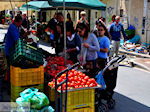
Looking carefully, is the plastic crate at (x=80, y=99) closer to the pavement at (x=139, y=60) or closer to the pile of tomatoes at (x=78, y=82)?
the pile of tomatoes at (x=78, y=82)

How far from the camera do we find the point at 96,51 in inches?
239

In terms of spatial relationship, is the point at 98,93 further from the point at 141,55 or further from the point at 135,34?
the point at 135,34

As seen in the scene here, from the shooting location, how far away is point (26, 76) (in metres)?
4.91

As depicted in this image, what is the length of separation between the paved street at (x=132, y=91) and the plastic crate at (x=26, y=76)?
2.15 m

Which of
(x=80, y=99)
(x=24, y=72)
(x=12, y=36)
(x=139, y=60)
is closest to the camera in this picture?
(x=80, y=99)

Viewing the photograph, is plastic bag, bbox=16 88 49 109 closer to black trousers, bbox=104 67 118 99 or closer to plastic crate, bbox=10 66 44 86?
plastic crate, bbox=10 66 44 86

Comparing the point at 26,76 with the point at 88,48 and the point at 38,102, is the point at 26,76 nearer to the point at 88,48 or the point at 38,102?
the point at 38,102

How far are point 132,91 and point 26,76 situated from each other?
3888mm

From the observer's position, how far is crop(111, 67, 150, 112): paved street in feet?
21.1

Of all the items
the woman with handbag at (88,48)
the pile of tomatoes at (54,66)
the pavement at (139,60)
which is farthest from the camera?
the pavement at (139,60)

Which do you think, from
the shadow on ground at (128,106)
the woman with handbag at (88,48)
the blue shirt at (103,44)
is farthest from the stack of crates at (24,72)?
the shadow on ground at (128,106)

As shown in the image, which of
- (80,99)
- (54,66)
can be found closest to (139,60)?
(54,66)

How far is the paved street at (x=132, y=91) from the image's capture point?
21.1 feet

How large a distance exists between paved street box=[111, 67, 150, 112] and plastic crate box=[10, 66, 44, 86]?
2.15 meters
